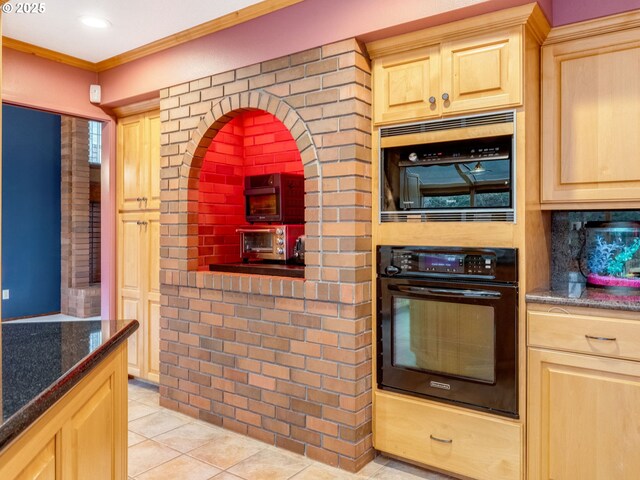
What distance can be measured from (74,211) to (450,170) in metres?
5.77

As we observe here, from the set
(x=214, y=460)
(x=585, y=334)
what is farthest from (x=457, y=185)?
(x=214, y=460)

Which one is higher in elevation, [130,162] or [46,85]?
[46,85]

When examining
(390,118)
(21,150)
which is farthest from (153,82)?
(21,150)

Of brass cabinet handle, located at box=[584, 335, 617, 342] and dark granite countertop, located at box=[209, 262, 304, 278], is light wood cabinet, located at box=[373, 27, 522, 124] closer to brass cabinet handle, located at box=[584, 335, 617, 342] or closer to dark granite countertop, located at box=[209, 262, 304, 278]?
dark granite countertop, located at box=[209, 262, 304, 278]

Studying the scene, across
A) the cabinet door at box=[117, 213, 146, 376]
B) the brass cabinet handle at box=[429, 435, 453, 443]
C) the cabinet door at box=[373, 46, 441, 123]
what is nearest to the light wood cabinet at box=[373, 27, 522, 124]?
the cabinet door at box=[373, 46, 441, 123]

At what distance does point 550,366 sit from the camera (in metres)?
2.06

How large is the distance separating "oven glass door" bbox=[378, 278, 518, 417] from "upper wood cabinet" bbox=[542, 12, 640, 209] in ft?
2.00

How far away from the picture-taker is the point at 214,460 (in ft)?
8.35

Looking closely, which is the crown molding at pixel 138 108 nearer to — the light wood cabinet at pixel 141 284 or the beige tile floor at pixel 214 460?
the light wood cabinet at pixel 141 284

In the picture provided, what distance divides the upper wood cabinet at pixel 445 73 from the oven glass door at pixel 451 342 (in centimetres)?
82

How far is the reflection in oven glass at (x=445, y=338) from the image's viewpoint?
2191mm

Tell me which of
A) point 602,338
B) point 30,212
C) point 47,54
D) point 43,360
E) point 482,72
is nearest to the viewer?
point 43,360

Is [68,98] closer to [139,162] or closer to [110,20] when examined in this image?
[139,162]

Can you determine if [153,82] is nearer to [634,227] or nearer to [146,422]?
[146,422]
